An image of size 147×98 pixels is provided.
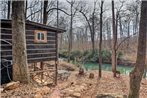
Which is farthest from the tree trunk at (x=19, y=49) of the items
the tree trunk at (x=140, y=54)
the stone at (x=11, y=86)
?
the tree trunk at (x=140, y=54)

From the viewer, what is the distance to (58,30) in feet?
41.4

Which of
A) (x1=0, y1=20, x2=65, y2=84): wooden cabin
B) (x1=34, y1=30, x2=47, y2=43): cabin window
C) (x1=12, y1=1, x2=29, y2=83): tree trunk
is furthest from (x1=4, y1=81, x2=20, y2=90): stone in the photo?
(x1=34, y1=30, x2=47, y2=43): cabin window

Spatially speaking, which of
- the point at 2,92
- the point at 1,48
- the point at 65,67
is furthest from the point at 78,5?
the point at 2,92

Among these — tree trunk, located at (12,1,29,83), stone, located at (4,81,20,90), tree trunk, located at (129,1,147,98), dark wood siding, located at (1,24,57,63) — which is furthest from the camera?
dark wood siding, located at (1,24,57,63)

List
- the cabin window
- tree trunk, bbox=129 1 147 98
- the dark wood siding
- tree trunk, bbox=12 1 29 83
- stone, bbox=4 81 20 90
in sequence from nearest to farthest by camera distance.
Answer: tree trunk, bbox=129 1 147 98, stone, bbox=4 81 20 90, tree trunk, bbox=12 1 29 83, the dark wood siding, the cabin window

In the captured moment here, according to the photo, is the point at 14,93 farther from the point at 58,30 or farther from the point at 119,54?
the point at 119,54

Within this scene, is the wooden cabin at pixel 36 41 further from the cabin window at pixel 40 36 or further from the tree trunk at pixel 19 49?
the tree trunk at pixel 19 49

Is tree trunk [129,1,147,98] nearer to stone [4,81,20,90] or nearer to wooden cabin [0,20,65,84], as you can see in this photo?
stone [4,81,20,90]

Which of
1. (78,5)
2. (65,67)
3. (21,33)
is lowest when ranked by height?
(65,67)

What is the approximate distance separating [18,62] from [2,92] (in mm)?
1370

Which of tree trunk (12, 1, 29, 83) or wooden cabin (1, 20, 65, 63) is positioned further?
wooden cabin (1, 20, 65, 63)

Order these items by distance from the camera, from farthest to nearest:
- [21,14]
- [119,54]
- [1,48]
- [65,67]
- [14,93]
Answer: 1. [119,54]
2. [65,67]
3. [1,48]
4. [21,14]
5. [14,93]

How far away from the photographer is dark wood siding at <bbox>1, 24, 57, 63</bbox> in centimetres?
896

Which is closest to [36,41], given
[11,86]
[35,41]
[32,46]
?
[35,41]
